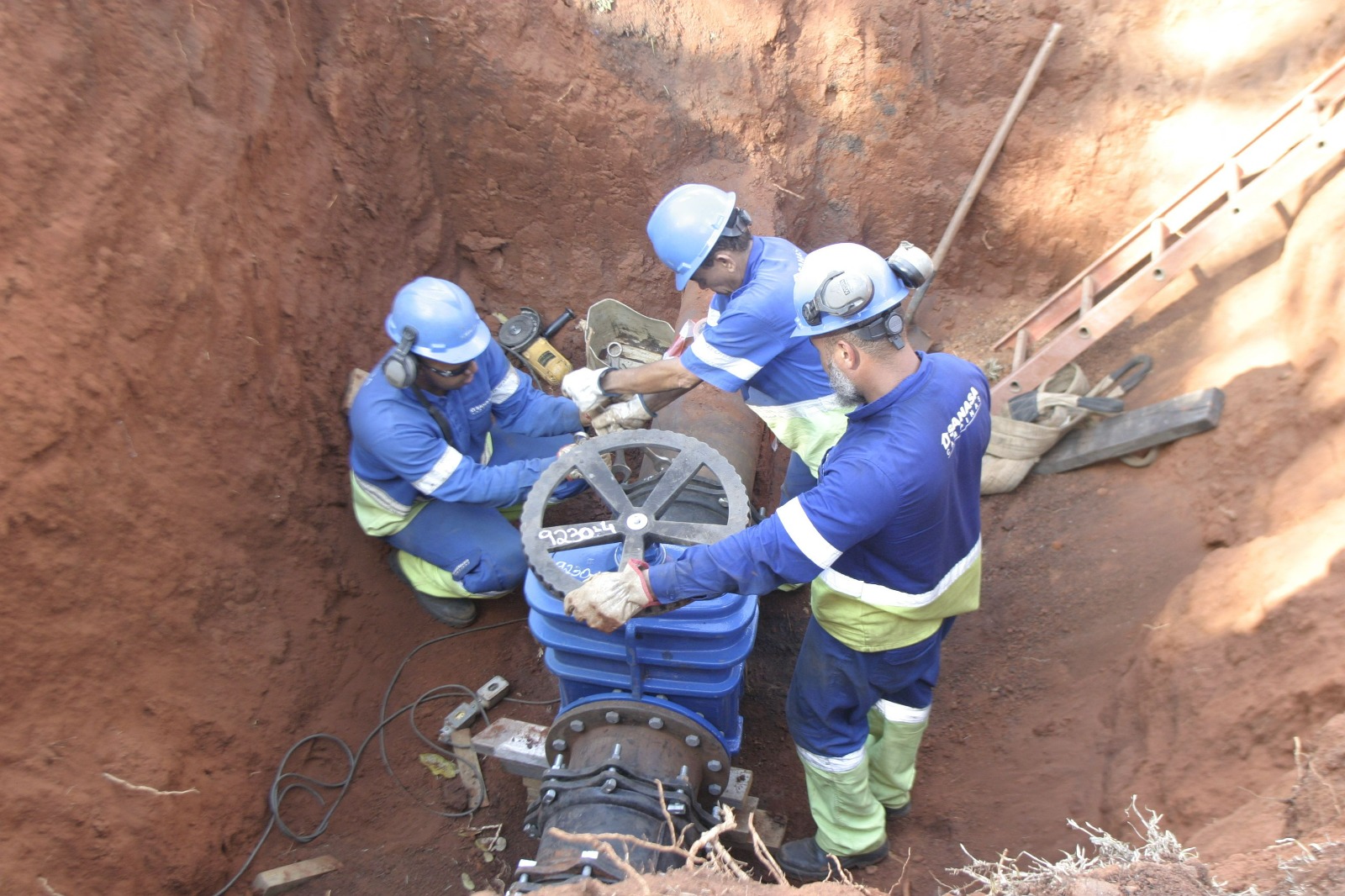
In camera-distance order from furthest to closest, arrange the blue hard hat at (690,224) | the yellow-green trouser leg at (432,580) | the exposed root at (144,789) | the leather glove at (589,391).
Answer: the yellow-green trouser leg at (432,580) < the leather glove at (589,391) < the blue hard hat at (690,224) < the exposed root at (144,789)

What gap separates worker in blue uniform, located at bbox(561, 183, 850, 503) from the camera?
332 cm

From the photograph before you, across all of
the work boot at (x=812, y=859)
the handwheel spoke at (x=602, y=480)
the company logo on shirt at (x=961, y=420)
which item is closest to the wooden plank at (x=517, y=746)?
the handwheel spoke at (x=602, y=480)

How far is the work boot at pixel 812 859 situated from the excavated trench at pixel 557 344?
0.30ft

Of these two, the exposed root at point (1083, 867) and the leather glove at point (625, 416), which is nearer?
the exposed root at point (1083, 867)

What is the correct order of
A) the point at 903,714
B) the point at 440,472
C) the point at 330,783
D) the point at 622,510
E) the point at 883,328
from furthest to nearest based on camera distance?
the point at 440,472
the point at 330,783
the point at 903,714
the point at 622,510
the point at 883,328

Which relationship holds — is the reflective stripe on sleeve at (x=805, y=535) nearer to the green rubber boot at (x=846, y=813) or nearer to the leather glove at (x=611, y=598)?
the leather glove at (x=611, y=598)

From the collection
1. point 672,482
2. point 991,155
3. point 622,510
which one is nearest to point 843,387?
point 672,482

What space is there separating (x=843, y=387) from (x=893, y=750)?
1569mm

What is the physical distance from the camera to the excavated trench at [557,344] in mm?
2803

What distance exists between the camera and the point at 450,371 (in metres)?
3.75

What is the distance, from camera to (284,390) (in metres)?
3.87

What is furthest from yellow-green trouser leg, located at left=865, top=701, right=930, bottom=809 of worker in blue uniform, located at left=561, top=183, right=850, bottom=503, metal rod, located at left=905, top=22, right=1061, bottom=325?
metal rod, located at left=905, top=22, right=1061, bottom=325

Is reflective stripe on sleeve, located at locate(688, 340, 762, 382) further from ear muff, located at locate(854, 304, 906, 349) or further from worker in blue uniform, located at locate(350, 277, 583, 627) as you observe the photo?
ear muff, located at locate(854, 304, 906, 349)

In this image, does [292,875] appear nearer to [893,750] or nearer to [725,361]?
[893,750]
